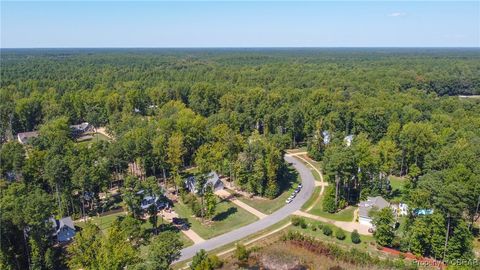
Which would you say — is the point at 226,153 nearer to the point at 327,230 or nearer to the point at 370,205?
the point at 327,230

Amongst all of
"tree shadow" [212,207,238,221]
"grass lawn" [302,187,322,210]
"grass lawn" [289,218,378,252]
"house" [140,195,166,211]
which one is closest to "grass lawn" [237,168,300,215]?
"tree shadow" [212,207,238,221]

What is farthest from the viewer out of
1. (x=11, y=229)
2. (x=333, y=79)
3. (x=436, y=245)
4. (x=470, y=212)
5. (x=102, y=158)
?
(x=333, y=79)

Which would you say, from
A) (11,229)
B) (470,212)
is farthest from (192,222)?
(470,212)

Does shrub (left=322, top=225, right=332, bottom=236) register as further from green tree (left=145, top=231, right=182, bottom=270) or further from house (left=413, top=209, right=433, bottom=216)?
green tree (left=145, top=231, right=182, bottom=270)

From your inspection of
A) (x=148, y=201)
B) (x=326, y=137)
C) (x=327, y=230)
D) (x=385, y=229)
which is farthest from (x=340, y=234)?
(x=326, y=137)

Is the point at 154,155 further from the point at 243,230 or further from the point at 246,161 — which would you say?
the point at 243,230

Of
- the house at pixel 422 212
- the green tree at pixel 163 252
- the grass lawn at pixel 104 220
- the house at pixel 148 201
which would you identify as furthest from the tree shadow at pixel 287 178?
the green tree at pixel 163 252
